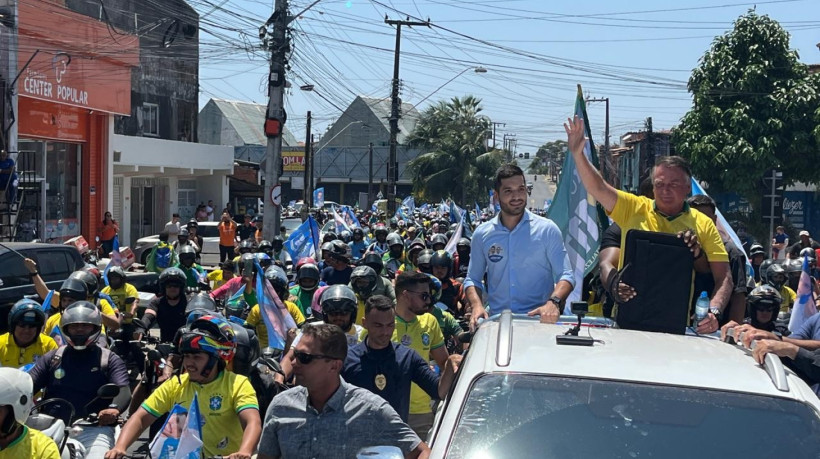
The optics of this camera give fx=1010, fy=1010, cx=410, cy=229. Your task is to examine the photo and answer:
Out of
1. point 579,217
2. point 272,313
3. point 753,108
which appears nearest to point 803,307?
point 579,217

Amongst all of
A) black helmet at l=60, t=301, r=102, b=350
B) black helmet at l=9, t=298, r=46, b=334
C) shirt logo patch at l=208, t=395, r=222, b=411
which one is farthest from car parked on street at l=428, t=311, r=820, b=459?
black helmet at l=9, t=298, r=46, b=334

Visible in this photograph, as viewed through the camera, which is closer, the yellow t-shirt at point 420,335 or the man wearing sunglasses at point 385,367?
the man wearing sunglasses at point 385,367

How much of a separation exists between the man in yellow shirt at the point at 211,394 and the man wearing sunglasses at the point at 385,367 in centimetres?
63

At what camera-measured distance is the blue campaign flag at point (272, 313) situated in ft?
27.8

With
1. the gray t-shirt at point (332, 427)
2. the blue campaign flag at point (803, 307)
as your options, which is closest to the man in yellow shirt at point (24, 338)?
the gray t-shirt at point (332, 427)

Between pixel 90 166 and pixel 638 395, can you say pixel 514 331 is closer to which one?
pixel 638 395

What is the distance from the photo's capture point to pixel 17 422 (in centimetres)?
487

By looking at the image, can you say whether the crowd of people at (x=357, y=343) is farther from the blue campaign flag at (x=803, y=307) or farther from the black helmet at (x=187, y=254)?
the black helmet at (x=187, y=254)

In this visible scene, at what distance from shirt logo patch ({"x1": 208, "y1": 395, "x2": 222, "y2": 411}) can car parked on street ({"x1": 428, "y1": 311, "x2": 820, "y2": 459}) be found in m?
2.02

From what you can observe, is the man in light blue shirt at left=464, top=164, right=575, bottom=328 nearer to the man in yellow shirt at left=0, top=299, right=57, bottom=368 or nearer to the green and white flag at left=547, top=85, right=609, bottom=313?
the green and white flag at left=547, top=85, right=609, bottom=313

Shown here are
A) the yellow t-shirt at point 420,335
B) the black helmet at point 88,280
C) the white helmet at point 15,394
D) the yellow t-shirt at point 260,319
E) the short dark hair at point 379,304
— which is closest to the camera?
the white helmet at point 15,394

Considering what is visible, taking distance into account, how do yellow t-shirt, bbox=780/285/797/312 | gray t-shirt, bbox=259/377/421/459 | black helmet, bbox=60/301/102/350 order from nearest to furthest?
gray t-shirt, bbox=259/377/421/459 < black helmet, bbox=60/301/102/350 < yellow t-shirt, bbox=780/285/797/312

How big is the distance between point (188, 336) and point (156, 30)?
4044 centimetres

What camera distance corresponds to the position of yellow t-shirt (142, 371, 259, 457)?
5438 mm
